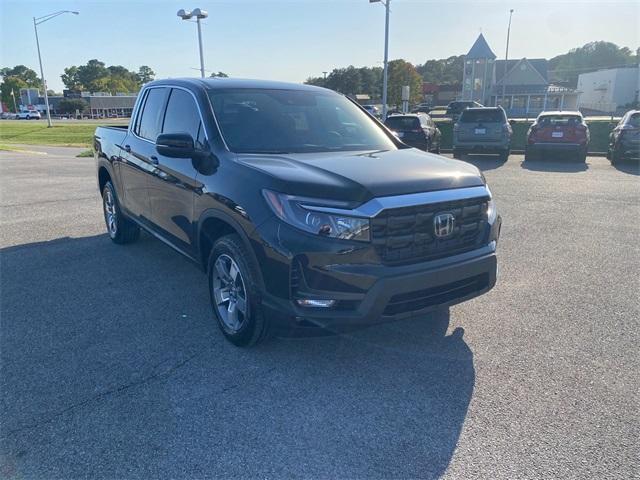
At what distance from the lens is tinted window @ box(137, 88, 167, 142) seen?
16.5 ft

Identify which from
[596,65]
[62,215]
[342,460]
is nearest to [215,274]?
[342,460]

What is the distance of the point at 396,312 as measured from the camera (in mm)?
3184

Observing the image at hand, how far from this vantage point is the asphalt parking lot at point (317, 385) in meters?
2.58

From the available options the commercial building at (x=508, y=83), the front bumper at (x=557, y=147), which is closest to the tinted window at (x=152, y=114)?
the front bumper at (x=557, y=147)

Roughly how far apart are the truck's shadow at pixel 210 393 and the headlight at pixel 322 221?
0.83 meters

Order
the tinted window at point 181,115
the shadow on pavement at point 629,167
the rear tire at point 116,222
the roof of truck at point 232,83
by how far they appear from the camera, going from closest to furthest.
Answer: the tinted window at point 181,115
the roof of truck at point 232,83
the rear tire at point 116,222
the shadow on pavement at point 629,167

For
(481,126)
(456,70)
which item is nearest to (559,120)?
(481,126)

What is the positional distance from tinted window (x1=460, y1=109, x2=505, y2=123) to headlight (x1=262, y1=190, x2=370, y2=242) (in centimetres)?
1444

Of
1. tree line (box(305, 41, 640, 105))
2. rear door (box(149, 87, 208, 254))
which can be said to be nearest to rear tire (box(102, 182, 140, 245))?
rear door (box(149, 87, 208, 254))

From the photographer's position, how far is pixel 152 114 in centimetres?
523

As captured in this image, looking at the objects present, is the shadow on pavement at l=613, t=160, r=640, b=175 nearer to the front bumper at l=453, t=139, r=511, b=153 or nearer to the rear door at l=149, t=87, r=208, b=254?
the front bumper at l=453, t=139, r=511, b=153

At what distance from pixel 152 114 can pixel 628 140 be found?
1417 centimetres

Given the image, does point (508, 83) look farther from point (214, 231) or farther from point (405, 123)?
point (214, 231)

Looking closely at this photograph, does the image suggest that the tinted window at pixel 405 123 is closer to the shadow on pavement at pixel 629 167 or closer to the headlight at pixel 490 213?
the shadow on pavement at pixel 629 167
